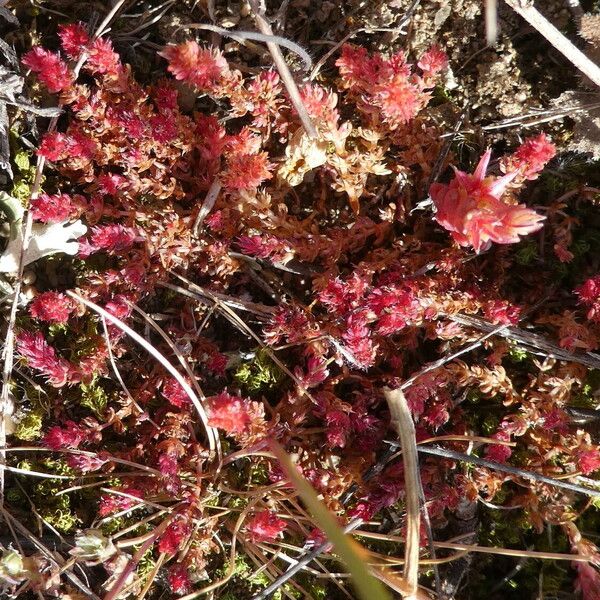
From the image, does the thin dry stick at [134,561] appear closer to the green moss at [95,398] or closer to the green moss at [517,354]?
the green moss at [95,398]

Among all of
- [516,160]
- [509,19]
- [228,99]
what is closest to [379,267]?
[516,160]

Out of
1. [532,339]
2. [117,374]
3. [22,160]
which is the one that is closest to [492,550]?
[532,339]

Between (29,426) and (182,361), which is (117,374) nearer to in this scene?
(182,361)

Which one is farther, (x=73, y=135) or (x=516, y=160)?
(x=73, y=135)

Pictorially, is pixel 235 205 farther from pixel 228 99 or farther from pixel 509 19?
pixel 509 19

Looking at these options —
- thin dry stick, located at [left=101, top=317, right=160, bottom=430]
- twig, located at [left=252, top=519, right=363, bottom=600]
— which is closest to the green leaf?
twig, located at [left=252, top=519, right=363, bottom=600]

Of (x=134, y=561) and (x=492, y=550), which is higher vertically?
(x=492, y=550)
